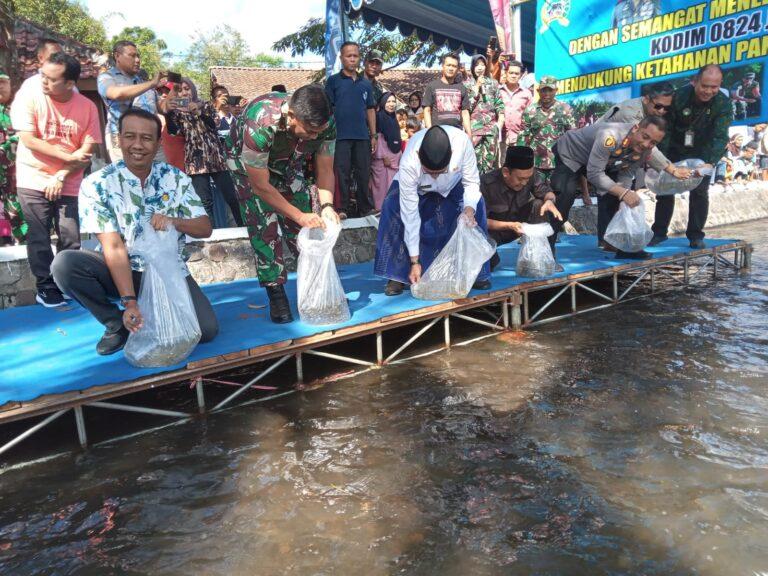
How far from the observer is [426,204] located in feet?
13.8

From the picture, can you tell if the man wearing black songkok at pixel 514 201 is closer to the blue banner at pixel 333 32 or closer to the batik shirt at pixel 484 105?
the batik shirt at pixel 484 105

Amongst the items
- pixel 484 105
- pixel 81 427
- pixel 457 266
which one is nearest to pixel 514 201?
pixel 457 266

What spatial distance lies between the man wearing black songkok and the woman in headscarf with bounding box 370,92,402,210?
2.14 metres

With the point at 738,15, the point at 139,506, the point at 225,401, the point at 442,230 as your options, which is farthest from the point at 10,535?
the point at 738,15

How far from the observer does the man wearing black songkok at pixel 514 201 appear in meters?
4.55

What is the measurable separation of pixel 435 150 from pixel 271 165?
106cm

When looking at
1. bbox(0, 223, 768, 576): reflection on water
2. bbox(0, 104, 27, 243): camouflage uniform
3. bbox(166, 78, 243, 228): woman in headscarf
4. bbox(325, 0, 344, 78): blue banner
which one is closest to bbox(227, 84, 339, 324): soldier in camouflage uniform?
bbox(0, 223, 768, 576): reflection on water

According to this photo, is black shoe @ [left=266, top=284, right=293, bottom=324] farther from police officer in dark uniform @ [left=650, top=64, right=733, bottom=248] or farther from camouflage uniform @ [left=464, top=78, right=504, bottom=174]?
police officer in dark uniform @ [left=650, top=64, right=733, bottom=248]

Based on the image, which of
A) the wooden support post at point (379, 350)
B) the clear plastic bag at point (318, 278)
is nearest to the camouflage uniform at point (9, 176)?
the clear plastic bag at point (318, 278)

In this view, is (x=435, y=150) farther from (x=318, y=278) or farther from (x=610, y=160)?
(x=610, y=160)

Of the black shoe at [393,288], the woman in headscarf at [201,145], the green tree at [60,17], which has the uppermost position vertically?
the green tree at [60,17]

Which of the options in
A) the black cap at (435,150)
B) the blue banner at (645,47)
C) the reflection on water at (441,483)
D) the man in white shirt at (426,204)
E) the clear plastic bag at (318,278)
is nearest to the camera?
the reflection on water at (441,483)

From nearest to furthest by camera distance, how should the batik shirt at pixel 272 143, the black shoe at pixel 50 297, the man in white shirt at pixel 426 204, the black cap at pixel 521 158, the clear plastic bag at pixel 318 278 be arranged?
the batik shirt at pixel 272 143 < the clear plastic bag at pixel 318 278 < the man in white shirt at pixel 426 204 < the black shoe at pixel 50 297 < the black cap at pixel 521 158

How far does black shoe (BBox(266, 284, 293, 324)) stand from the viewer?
3.53 metres
